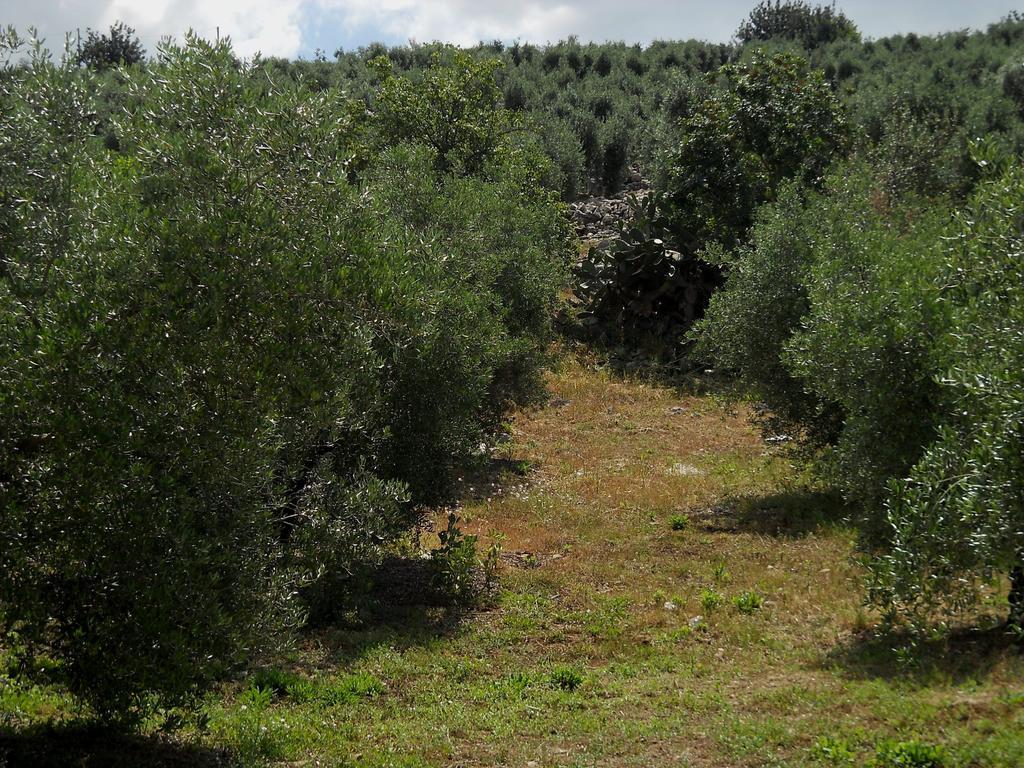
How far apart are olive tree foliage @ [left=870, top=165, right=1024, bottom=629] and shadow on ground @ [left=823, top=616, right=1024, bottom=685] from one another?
734 mm

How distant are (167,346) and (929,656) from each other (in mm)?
7908

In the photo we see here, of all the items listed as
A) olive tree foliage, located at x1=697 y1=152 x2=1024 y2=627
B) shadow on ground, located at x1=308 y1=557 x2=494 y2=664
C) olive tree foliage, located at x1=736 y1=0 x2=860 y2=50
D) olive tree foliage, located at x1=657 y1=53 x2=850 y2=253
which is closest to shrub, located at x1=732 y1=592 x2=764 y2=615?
olive tree foliage, located at x1=697 y1=152 x2=1024 y2=627

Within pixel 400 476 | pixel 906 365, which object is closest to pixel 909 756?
pixel 906 365

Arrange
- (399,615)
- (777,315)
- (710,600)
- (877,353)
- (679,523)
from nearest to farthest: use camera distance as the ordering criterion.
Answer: (877,353) < (710,600) < (399,615) < (679,523) < (777,315)

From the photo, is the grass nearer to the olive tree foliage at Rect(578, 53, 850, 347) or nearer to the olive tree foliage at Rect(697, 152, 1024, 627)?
the olive tree foliage at Rect(697, 152, 1024, 627)

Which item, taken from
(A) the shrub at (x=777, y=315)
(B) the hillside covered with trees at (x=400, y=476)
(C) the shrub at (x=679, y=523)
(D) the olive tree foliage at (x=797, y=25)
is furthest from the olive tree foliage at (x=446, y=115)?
(D) the olive tree foliage at (x=797, y=25)

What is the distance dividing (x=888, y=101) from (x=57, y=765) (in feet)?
169

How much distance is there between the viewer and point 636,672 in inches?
430

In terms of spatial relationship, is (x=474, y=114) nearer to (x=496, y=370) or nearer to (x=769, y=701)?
(x=496, y=370)

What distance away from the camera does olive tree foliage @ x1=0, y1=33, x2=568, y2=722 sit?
6.28 meters

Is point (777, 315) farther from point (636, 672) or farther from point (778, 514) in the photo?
point (636, 672)

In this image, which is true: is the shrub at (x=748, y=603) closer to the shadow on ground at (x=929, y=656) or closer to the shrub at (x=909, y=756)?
the shadow on ground at (x=929, y=656)

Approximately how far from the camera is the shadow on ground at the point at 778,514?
16.4 meters

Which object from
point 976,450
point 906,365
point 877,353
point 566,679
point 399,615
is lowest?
point 399,615
